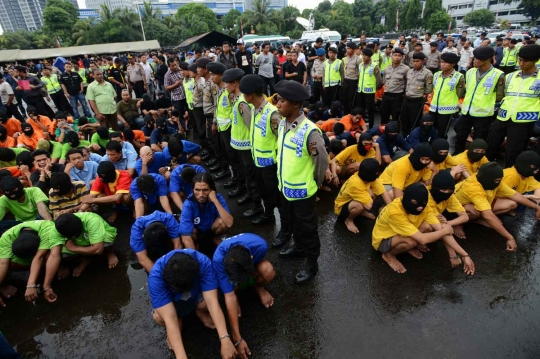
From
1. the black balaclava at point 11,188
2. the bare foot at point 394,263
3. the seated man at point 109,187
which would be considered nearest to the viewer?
the bare foot at point 394,263

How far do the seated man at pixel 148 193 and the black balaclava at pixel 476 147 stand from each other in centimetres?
417

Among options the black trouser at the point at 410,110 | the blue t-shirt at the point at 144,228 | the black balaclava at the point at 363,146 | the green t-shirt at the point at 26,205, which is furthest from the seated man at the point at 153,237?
the black trouser at the point at 410,110

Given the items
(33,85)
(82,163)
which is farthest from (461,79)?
(33,85)

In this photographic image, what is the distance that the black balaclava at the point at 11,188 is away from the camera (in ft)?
12.2

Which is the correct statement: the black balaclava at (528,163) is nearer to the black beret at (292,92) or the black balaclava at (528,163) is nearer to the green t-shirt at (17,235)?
the black beret at (292,92)

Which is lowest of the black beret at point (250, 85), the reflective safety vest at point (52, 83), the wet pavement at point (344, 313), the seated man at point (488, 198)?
the wet pavement at point (344, 313)

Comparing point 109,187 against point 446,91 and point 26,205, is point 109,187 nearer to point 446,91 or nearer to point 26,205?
point 26,205

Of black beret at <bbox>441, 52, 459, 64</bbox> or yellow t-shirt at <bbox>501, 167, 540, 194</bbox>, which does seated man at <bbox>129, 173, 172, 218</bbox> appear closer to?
yellow t-shirt at <bbox>501, 167, 540, 194</bbox>

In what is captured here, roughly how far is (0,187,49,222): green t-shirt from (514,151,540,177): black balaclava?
6.09 meters

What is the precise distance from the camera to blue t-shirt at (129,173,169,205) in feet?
13.6

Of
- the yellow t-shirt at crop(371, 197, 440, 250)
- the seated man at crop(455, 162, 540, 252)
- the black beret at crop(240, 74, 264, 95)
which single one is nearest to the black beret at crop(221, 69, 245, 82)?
the black beret at crop(240, 74, 264, 95)

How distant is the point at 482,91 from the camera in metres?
5.00

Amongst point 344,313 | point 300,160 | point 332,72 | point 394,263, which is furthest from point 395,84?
point 344,313

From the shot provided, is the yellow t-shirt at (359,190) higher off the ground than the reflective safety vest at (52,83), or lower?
lower
